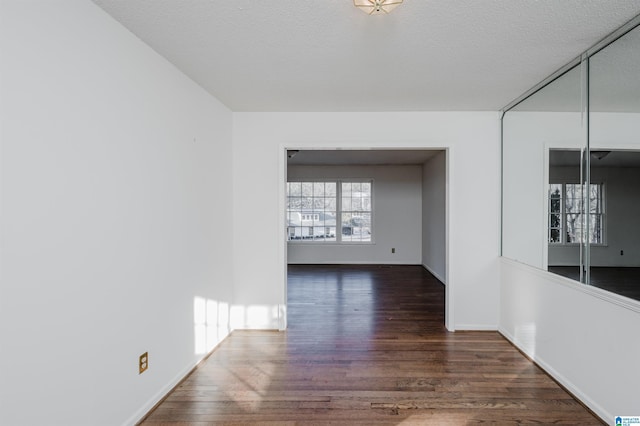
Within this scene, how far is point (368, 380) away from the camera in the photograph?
2594mm

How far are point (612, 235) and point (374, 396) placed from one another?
6.37 feet

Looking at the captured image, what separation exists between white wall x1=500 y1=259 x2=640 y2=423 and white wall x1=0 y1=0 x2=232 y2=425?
116 inches

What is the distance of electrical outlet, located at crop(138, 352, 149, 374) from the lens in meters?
2.13

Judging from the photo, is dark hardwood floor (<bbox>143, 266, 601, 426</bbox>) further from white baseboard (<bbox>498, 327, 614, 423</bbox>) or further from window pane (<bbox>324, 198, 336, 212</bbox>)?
window pane (<bbox>324, 198, 336, 212</bbox>)

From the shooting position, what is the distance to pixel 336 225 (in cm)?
805

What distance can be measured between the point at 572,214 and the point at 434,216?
4286 mm

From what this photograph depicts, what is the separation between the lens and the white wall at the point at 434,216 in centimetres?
606

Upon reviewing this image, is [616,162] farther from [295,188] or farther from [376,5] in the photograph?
[295,188]

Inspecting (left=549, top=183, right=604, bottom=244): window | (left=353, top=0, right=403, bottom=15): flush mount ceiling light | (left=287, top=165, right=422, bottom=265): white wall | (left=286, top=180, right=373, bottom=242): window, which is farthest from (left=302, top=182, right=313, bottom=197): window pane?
(left=353, top=0, right=403, bottom=15): flush mount ceiling light

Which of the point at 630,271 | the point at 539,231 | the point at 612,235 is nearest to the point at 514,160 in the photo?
the point at 539,231

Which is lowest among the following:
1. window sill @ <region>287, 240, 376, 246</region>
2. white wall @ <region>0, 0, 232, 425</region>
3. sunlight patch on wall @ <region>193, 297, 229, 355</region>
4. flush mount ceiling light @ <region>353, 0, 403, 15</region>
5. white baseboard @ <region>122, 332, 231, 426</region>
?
white baseboard @ <region>122, 332, 231, 426</region>

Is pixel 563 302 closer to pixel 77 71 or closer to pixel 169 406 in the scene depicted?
pixel 169 406

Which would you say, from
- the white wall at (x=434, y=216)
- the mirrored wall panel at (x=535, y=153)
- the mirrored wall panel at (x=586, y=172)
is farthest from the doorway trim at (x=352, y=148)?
the white wall at (x=434, y=216)

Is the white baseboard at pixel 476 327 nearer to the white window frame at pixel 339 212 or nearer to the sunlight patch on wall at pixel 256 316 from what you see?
the sunlight patch on wall at pixel 256 316
